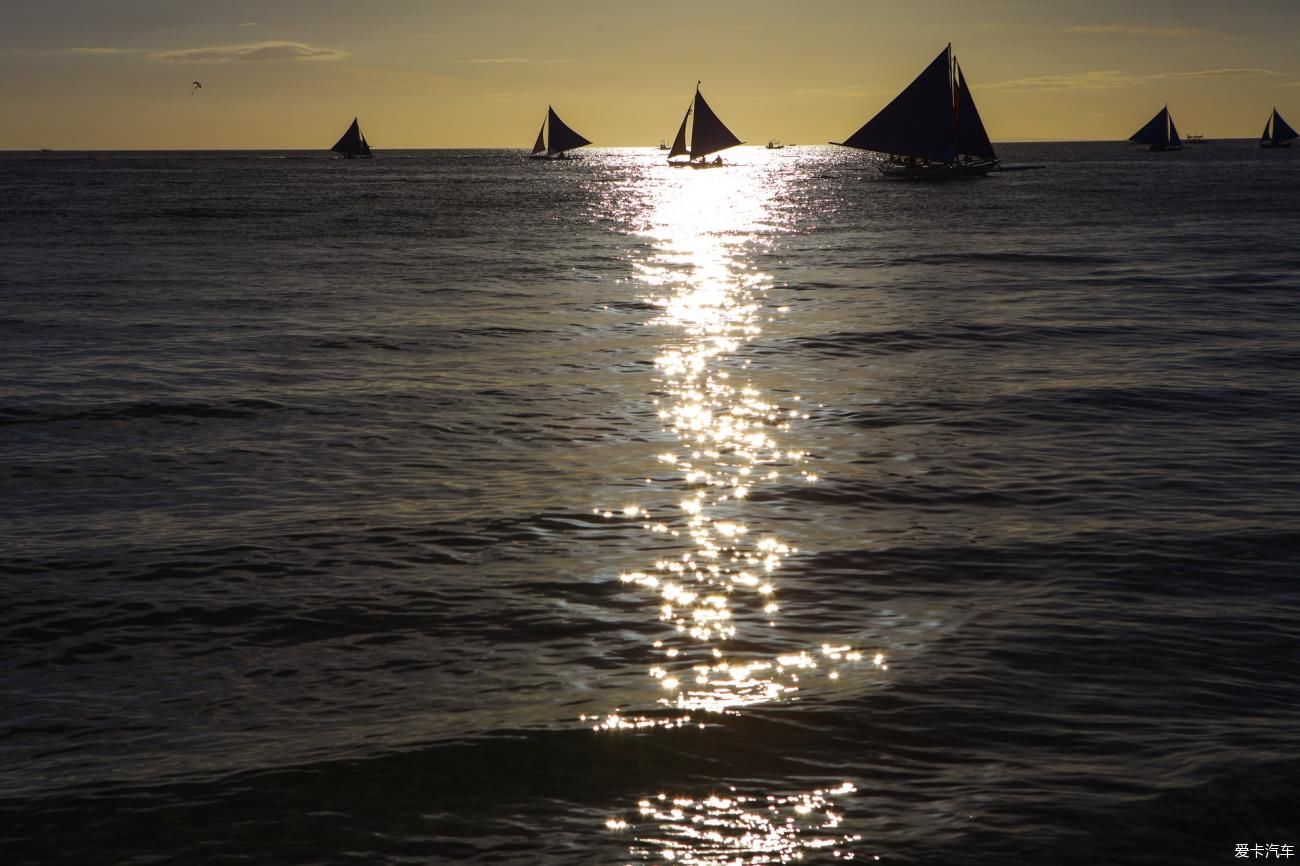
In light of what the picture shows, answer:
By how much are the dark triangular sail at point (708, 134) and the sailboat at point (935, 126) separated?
1435 inches

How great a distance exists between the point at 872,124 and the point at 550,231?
43278 mm

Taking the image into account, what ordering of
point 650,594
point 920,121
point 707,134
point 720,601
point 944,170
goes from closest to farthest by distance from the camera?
1. point 720,601
2. point 650,594
3. point 920,121
4. point 944,170
5. point 707,134

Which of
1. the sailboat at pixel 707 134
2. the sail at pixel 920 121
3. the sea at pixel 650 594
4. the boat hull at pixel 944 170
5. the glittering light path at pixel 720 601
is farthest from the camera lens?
the sailboat at pixel 707 134

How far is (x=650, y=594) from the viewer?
9.55 metres

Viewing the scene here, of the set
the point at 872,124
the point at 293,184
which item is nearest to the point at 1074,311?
the point at 872,124

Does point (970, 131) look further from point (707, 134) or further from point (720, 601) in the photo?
point (720, 601)

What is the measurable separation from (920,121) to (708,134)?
147 ft

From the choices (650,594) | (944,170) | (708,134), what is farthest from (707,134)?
(650,594)

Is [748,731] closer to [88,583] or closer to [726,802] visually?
[726,802]

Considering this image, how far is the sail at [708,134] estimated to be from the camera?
135 meters

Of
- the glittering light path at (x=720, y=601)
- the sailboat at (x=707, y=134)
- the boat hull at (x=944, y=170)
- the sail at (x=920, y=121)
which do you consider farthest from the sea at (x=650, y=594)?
the sailboat at (x=707, y=134)

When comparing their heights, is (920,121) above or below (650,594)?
above

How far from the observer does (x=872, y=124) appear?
3738 inches

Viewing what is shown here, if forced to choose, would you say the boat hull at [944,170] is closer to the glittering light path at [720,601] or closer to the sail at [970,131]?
the sail at [970,131]
